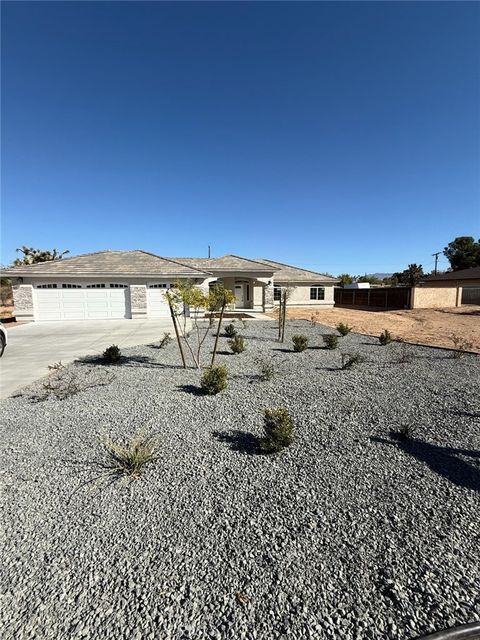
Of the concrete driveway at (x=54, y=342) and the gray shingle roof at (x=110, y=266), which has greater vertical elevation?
the gray shingle roof at (x=110, y=266)

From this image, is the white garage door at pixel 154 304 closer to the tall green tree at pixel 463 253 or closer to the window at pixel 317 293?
the window at pixel 317 293

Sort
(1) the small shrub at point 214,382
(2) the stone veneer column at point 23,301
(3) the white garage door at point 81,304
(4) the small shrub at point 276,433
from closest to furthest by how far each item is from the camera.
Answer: (4) the small shrub at point 276,433
(1) the small shrub at point 214,382
(2) the stone veneer column at point 23,301
(3) the white garage door at point 81,304

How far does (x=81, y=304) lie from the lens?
63.6 feet

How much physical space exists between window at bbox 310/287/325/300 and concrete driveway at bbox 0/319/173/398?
16401 mm

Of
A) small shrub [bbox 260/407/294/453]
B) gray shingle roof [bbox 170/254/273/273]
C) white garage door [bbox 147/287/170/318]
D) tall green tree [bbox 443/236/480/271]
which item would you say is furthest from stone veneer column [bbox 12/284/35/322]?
tall green tree [bbox 443/236/480/271]

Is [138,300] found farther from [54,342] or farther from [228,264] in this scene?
[228,264]

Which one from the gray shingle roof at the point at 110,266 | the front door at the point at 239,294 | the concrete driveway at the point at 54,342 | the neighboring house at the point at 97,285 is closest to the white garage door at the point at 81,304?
the neighboring house at the point at 97,285

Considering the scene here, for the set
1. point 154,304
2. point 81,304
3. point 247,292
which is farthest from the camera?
point 247,292

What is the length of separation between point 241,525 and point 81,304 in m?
19.7

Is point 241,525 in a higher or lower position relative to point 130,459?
lower

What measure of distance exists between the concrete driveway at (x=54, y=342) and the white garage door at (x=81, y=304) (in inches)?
39.0

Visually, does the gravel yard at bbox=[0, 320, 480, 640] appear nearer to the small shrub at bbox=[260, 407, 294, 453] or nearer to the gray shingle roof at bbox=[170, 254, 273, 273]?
the small shrub at bbox=[260, 407, 294, 453]

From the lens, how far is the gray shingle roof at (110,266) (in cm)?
1879

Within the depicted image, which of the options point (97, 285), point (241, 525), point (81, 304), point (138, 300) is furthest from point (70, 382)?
point (97, 285)
